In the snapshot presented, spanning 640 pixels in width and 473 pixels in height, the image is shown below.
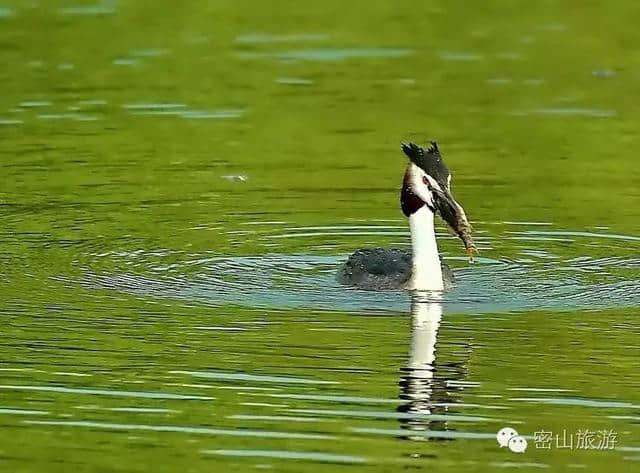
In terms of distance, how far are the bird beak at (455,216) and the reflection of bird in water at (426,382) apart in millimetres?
945

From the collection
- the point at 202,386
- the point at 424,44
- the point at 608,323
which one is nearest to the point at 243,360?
the point at 202,386

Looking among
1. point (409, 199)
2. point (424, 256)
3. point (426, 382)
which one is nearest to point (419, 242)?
point (424, 256)

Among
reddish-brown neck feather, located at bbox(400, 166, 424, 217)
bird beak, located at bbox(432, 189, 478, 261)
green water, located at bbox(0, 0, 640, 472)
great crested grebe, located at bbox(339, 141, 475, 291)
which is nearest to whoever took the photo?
green water, located at bbox(0, 0, 640, 472)

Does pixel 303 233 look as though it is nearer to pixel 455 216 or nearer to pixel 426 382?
pixel 455 216

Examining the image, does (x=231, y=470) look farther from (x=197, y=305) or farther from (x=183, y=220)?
(x=183, y=220)

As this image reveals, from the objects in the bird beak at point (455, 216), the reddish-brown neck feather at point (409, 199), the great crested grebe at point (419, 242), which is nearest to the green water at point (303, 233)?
the great crested grebe at point (419, 242)

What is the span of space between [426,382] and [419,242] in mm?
3510

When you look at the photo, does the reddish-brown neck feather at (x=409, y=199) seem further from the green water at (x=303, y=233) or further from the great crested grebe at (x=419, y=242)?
the green water at (x=303, y=233)

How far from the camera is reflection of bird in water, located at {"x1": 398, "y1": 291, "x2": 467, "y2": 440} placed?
523 inches

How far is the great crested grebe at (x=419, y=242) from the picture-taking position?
57.5 ft

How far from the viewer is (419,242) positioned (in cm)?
1769

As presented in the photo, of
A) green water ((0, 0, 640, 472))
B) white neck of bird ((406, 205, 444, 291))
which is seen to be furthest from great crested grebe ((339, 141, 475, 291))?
green water ((0, 0, 640, 472))

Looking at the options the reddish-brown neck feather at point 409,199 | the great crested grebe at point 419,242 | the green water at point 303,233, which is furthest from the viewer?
the reddish-brown neck feather at point 409,199

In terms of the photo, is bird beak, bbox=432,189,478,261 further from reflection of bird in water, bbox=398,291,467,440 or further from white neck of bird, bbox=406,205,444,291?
reflection of bird in water, bbox=398,291,467,440
